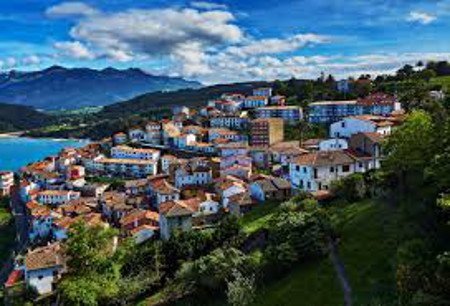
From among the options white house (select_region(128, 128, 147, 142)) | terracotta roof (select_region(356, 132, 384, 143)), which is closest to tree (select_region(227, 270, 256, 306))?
terracotta roof (select_region(356, 132, 384, 143))

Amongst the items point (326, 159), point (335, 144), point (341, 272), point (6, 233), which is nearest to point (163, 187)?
point (335, 144)

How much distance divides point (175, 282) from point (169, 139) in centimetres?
7797

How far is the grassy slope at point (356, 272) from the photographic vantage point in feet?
89.6

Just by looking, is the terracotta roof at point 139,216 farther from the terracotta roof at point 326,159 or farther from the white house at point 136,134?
the white house at point 136,134

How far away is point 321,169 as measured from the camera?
5400 centimetres

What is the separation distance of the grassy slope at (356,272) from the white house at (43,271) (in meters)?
27.1

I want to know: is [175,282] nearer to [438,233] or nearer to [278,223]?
[278,223]

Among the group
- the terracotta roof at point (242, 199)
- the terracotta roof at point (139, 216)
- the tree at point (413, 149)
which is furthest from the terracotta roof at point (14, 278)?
the tree at point (413, 149)

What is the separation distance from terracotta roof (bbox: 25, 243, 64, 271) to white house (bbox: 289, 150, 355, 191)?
27.3 meters

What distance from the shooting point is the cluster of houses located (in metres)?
56.1

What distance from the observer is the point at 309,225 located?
3519cm

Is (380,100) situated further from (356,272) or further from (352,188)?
(356,272)

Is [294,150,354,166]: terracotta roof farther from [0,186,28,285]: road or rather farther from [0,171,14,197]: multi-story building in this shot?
[0,171,14,197]: multi-story building

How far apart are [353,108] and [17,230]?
70.2 meters
